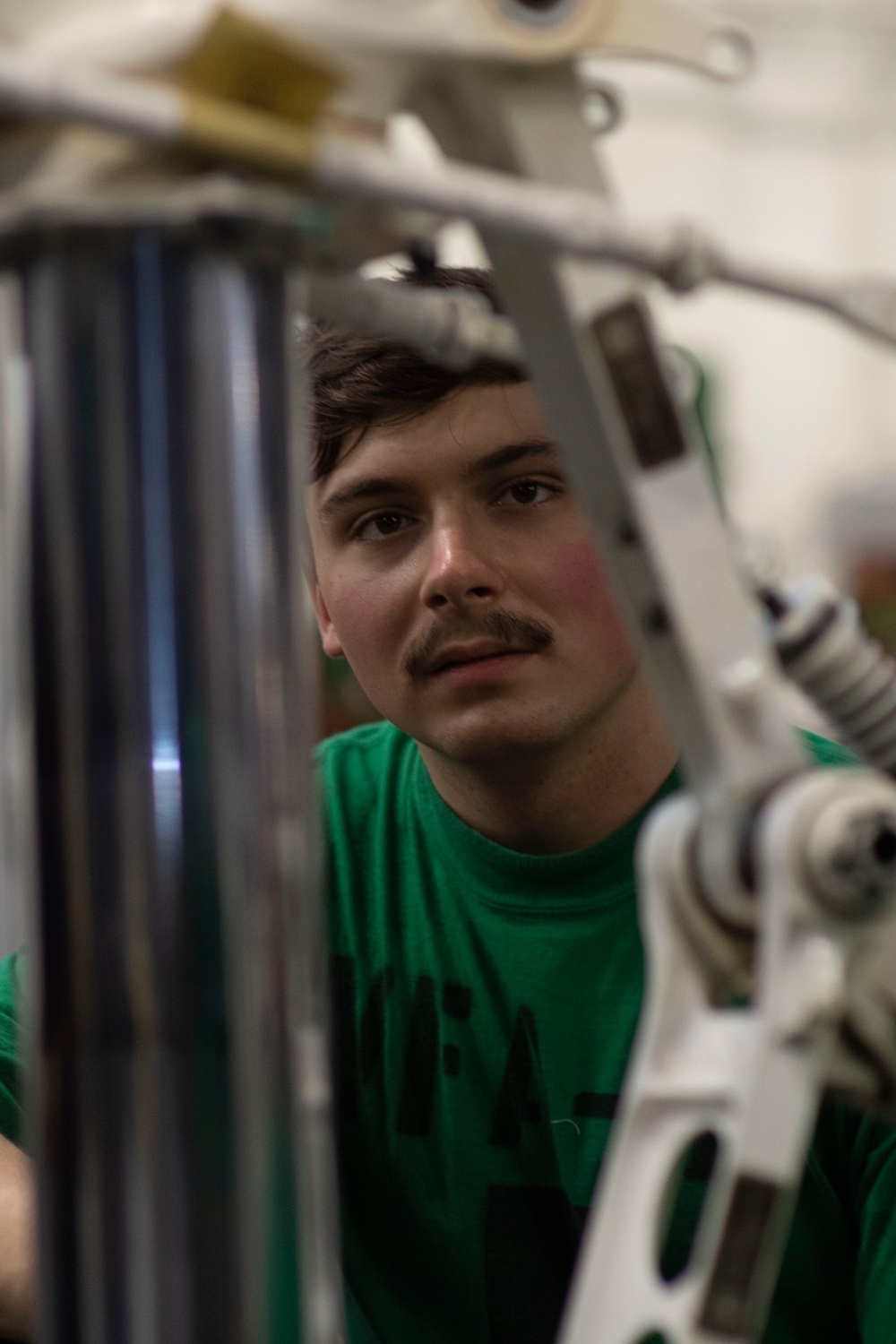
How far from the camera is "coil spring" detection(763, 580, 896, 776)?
18.4 inches

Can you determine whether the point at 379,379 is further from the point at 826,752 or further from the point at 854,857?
the point at 854,857

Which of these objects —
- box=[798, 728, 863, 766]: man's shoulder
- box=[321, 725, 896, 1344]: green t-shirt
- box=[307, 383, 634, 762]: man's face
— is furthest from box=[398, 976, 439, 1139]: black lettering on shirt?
box=[798, 728, 863, 766]: man's shoulder

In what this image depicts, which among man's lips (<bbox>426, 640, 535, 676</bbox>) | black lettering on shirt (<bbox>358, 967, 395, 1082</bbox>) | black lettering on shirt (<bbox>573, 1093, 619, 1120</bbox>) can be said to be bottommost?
black lettering on shirt (<bbox>573, 1093, 619, 1120</bbox>)

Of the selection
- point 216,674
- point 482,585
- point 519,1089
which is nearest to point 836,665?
point 216,674

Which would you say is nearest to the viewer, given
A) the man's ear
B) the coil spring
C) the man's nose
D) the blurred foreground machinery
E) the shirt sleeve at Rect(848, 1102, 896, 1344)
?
the blurred foreground machinery

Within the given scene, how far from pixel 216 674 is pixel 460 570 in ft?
1.33

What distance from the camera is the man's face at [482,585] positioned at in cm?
77

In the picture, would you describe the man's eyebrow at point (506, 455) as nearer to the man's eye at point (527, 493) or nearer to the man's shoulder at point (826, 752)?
the man's eye at point (527, 493)

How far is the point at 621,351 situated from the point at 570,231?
0.05 meters

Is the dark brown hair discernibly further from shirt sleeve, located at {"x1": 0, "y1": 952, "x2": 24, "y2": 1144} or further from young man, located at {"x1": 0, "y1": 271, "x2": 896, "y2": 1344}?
shirt sleeve, located at {"x1": 0, "y1": 952, "x2": 24, "y2": 1144}

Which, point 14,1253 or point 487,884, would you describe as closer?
point 14,1253

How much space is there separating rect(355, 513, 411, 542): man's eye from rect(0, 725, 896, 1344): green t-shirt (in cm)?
18

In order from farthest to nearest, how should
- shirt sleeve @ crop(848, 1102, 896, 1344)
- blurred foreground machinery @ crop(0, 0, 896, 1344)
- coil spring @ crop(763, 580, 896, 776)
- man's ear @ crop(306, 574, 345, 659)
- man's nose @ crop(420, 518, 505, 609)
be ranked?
man's ear @ crop(306, 574, 345, 659)
man's nose @ crop(420, 518, 505, 609)
shirt sleeve @ crop(848, 1102, 896, 1344)
coil spring @ crop(763, 580, 896, 776)
blurred foreground machinery @ crop(0, 0, 896, 1344)

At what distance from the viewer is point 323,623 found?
97 cm
